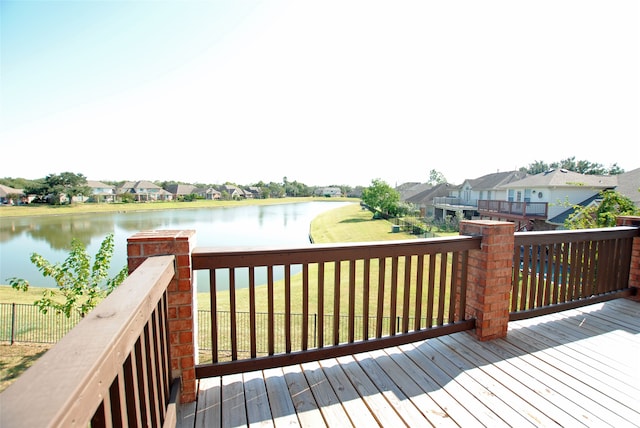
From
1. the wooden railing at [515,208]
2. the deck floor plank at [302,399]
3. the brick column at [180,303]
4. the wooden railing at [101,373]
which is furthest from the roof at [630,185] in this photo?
the wooden railing at [101,373]

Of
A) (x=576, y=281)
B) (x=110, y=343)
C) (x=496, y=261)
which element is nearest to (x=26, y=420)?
(x=110, y=343)

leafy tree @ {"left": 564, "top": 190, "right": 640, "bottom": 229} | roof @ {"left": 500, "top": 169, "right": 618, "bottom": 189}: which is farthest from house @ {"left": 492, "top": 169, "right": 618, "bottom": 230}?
leafy tree @ {"left": 564, "top": 190, "right": 640, "bottom": 229}

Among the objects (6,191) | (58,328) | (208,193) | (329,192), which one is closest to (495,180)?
(58,328)

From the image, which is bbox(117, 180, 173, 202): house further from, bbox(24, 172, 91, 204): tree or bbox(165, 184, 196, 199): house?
bbox(24, 172, 91, 204): tree

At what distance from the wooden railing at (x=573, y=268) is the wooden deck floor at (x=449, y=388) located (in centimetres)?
52

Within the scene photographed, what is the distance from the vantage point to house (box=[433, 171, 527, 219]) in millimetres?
24659

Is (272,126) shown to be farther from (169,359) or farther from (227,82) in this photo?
(169,359)

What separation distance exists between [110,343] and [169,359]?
1274 millimetres

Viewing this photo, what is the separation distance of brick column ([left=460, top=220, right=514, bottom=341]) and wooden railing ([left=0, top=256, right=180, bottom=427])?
2664 millimetres

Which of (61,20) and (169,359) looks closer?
(169,359)

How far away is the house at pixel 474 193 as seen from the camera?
24.7m

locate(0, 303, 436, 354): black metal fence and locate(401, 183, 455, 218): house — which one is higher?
locate(401, 183, 455, 218): house

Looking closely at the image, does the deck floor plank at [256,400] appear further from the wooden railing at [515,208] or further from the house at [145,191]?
the house at [145,191]

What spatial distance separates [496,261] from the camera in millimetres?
2793
